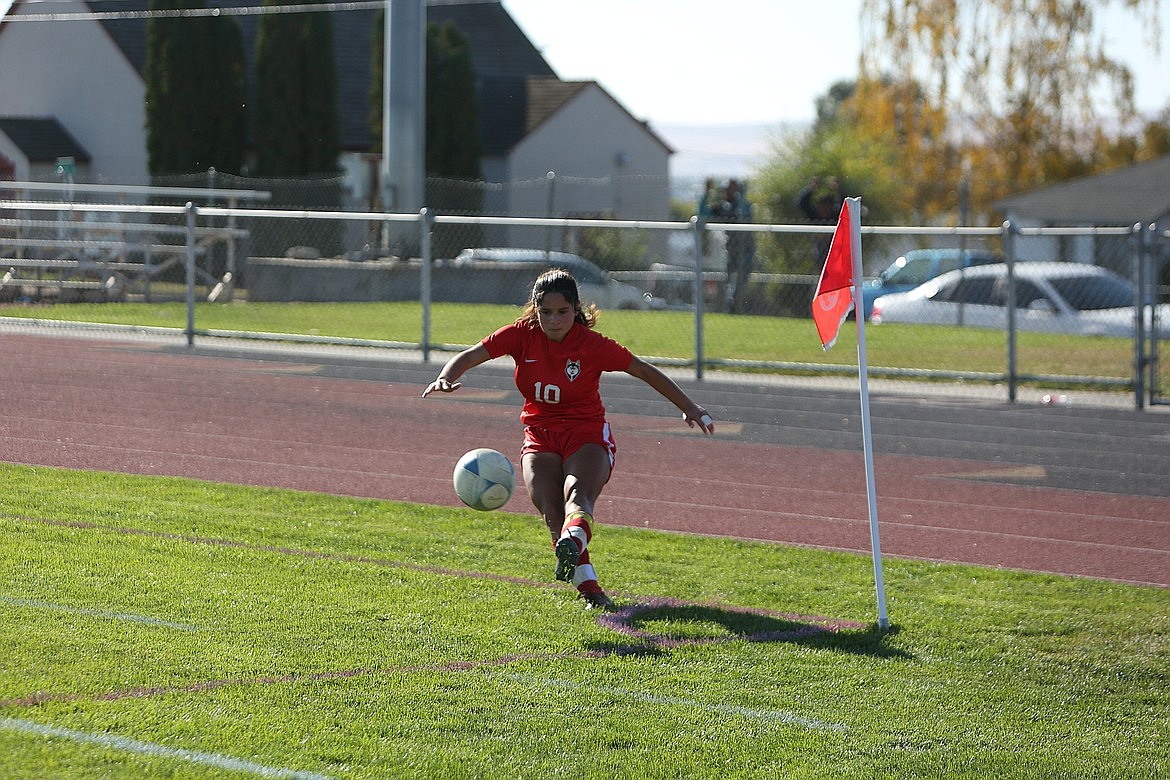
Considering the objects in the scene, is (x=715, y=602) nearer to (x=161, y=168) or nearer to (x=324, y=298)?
(x=324, y=298)

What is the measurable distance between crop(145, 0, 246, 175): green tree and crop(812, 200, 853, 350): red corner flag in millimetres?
33390

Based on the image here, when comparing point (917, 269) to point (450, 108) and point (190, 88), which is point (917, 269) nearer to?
point (450, 108)

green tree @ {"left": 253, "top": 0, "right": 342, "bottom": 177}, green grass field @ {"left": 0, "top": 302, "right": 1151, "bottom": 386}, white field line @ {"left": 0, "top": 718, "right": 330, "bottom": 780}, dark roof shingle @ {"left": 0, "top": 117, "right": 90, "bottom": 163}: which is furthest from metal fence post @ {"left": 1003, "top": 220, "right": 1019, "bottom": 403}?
dark roof shingle @ {"left": 0, "top": 117, "right": 90, "bottom": 163}

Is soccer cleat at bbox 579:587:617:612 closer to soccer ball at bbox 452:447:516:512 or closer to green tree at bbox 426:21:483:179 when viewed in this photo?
soccer ball at bbox 452:447:516:512

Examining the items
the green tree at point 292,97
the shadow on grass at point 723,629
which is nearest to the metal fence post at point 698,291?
the shadow on grass at point 723,629

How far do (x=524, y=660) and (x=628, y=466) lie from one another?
5.51m

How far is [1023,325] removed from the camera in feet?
77.0

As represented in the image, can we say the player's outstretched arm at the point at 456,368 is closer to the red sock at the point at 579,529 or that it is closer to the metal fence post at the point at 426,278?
the red sock at the point at 579,529

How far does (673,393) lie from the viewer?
757 cm

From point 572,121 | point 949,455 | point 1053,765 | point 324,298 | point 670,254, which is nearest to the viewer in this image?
point 1053,765

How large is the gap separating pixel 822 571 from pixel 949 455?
4893 millimetres

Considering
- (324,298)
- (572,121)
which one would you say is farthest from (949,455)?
(572,121)

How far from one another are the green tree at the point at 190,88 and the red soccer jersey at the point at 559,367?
3249cm

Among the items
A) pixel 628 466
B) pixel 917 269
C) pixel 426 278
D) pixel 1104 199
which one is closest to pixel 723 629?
pixel 628 466
